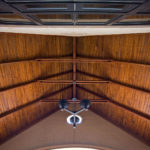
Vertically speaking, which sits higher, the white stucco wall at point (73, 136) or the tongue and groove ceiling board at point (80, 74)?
the tongue and groove ceiling board at point (80, 74)

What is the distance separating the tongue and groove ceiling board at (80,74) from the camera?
20.0ft

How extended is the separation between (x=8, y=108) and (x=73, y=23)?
622 cm

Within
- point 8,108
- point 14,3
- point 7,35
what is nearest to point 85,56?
point 7,35

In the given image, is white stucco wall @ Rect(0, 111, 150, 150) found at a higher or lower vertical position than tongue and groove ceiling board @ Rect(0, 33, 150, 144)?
lower

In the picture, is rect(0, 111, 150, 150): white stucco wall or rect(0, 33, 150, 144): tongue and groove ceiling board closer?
rect(0, 33, 150, 144): tongue and groove ceiling board

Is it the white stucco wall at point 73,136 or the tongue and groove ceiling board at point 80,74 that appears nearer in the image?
the tongue and groove ceiling board at point 80,74

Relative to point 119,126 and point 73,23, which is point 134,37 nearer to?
point 73,23

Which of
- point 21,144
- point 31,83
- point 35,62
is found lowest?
point 21,144

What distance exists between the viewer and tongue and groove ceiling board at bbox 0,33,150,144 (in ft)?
20.0

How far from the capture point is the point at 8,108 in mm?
6785

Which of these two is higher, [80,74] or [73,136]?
[80,74]

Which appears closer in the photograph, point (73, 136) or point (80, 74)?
point (73, 136)

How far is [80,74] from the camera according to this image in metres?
9.06

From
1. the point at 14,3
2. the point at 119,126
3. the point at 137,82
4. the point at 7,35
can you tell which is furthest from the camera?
the point at 119,126
